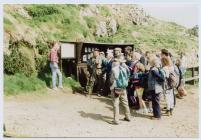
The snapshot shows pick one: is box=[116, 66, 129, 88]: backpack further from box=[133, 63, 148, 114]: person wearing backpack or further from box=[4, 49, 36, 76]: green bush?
box=[4, 49, 36, 76]: green bush

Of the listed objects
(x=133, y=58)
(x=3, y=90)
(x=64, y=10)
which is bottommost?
(x=3, y=90)

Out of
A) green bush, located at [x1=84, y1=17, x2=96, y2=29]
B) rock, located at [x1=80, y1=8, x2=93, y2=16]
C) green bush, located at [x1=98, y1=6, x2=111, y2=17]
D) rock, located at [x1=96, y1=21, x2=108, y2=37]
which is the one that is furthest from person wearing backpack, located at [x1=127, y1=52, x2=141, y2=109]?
green bush, located at [x1=98, y1=6, x2=111, y2=17]

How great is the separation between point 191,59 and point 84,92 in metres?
7.28

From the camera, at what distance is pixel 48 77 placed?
50.3ft

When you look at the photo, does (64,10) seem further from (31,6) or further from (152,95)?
(152,95)

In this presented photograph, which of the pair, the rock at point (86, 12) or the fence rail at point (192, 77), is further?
the rock at point (86, 12)

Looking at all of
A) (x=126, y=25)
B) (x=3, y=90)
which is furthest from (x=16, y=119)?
(x=126, y=25)

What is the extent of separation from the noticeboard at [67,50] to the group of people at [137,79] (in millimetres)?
402

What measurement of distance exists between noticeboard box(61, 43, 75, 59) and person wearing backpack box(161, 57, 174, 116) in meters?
4.10

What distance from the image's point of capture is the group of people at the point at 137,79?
38.4 ft

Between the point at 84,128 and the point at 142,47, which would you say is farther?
the point at 142,47

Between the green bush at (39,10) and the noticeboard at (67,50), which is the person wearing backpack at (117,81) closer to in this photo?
the noticeboard at (67,50)

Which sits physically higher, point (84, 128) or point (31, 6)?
point (31, 6)

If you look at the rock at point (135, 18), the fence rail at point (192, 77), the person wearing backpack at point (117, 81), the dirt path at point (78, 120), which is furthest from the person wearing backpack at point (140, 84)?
the rock at point (135, 18)
